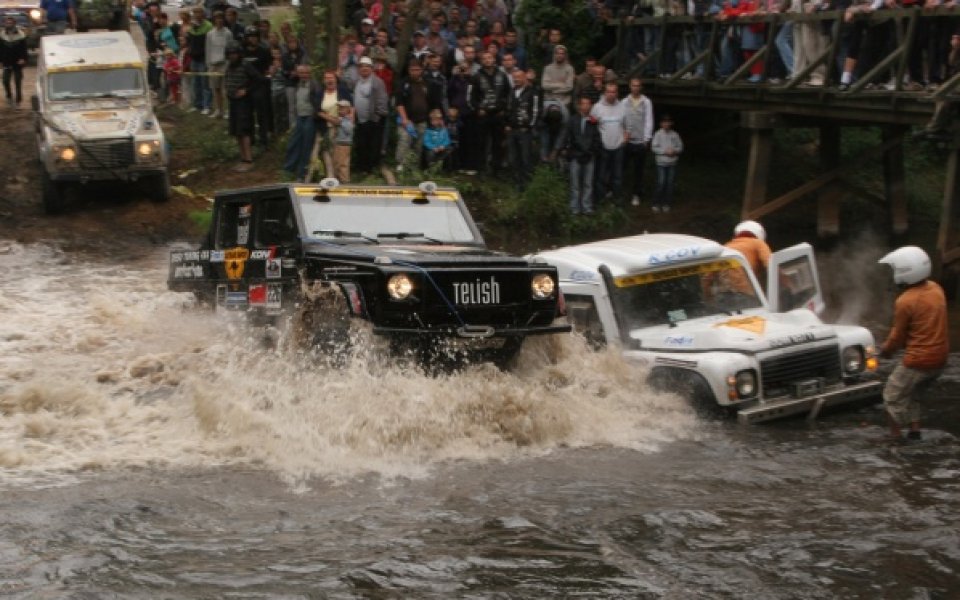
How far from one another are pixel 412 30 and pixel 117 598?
15175 mm

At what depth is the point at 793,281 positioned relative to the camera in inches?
501

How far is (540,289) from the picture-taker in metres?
11.4

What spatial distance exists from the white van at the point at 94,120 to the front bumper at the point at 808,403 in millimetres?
12414

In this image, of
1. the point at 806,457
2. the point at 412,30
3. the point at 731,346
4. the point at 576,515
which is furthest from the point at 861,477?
the point at 412,30

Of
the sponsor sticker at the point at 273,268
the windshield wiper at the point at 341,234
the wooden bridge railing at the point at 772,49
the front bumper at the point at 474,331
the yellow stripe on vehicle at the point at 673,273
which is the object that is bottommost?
the front bumper at the point at 474,331

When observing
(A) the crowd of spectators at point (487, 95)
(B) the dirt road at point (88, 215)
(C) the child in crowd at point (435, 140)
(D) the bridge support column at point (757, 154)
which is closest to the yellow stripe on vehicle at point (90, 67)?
(A) the crowd of spectators at point (487, 95)

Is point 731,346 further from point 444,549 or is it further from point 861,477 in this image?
point 444,549

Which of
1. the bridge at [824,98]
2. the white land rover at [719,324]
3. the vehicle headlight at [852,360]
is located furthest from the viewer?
the bridge at [824,98]

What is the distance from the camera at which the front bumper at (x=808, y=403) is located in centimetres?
1134

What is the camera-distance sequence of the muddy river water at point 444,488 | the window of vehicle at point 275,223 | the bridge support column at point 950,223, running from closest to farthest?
1. the muddy river water at point 444,488
2. the window of vehicle at point 275,223
3. the bridge support column at point 950,223

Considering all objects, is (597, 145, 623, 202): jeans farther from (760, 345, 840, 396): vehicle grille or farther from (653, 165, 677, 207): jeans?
(760, 345, 840, 396): vehicle grille

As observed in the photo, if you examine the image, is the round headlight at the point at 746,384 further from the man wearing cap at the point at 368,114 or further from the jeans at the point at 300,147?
the jeans at the point at 300,147

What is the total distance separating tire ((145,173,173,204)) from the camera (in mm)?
21834

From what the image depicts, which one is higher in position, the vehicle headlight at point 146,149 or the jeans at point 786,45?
the jeans at point 786,45
